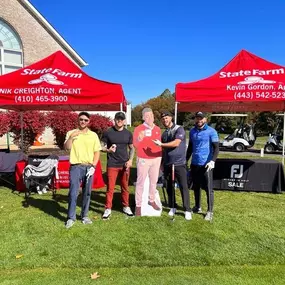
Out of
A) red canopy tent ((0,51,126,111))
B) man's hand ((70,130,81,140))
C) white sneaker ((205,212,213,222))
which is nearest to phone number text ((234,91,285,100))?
red canopy tent ((0,51,126,111))

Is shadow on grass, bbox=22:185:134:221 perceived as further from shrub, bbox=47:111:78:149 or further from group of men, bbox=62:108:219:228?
shrub, bbox=47:111:78:149

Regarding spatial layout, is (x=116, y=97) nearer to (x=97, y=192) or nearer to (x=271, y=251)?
(x=97, y=192)

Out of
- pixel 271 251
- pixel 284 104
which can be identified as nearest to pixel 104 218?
pixel 271 251

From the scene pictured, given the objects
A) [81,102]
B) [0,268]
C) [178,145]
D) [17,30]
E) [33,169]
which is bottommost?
[0,268]

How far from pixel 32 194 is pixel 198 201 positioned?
3.72 m

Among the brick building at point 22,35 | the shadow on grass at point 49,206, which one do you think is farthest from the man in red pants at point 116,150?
the brick building at point 22,35

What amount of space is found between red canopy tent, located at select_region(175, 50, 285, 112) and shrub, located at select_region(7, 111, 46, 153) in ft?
31.0

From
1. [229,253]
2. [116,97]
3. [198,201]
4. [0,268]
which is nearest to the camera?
[0,268]

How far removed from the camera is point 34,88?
684cm

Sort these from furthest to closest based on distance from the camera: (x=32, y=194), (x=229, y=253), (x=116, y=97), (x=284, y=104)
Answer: (x=284, y=104) → (x=32, y=194) → (x=116, y=97) → (x=229, y=253)

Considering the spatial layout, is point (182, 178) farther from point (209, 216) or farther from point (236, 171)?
point (236, 171)

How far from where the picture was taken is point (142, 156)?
5.48 meters

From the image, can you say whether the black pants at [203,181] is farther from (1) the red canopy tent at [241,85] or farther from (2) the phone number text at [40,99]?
(2) the phone number text at [40,99]

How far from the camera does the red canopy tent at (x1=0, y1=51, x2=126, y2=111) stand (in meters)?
6.78
